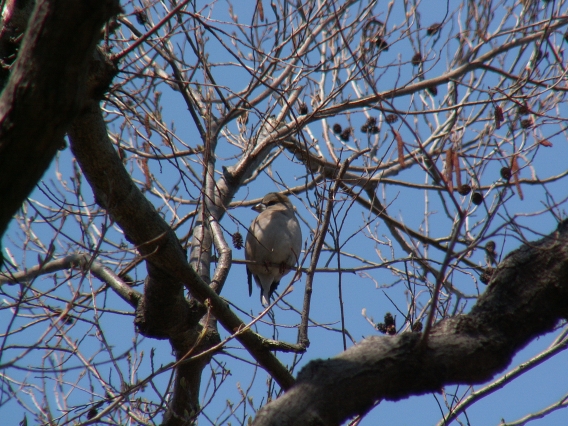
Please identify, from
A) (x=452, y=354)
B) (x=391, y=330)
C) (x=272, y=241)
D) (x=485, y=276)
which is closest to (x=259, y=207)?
(x=272, y=241)

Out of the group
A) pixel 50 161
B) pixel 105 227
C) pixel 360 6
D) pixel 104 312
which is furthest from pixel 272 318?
pixel 50 161

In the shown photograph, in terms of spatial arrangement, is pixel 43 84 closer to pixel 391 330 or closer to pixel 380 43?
pixel 391 330

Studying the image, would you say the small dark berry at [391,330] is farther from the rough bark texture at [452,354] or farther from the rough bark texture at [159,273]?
the rough bark texture at [452,354]

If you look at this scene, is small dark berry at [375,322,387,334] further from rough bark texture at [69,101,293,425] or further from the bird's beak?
the bird's beak

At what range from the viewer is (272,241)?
7574 mm

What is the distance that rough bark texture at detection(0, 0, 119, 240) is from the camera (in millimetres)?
1637

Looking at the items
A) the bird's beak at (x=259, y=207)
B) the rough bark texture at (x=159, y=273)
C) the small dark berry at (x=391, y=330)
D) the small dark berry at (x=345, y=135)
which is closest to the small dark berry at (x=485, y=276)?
the small dark berry at (x=391, y=330)

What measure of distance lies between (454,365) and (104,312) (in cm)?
268

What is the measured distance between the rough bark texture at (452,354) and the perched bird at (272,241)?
490 cm

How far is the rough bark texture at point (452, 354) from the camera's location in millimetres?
2135

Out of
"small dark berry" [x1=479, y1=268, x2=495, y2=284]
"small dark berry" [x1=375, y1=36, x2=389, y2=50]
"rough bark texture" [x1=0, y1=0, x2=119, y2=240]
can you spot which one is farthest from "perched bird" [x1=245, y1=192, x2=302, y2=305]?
"rough bark texture" [x1=0, y1=0, x2=119, y2=240]

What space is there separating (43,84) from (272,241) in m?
5.96

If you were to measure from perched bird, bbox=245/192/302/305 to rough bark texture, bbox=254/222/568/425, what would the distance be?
4900mm

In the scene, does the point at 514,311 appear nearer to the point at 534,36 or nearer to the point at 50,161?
the point at 50,161
